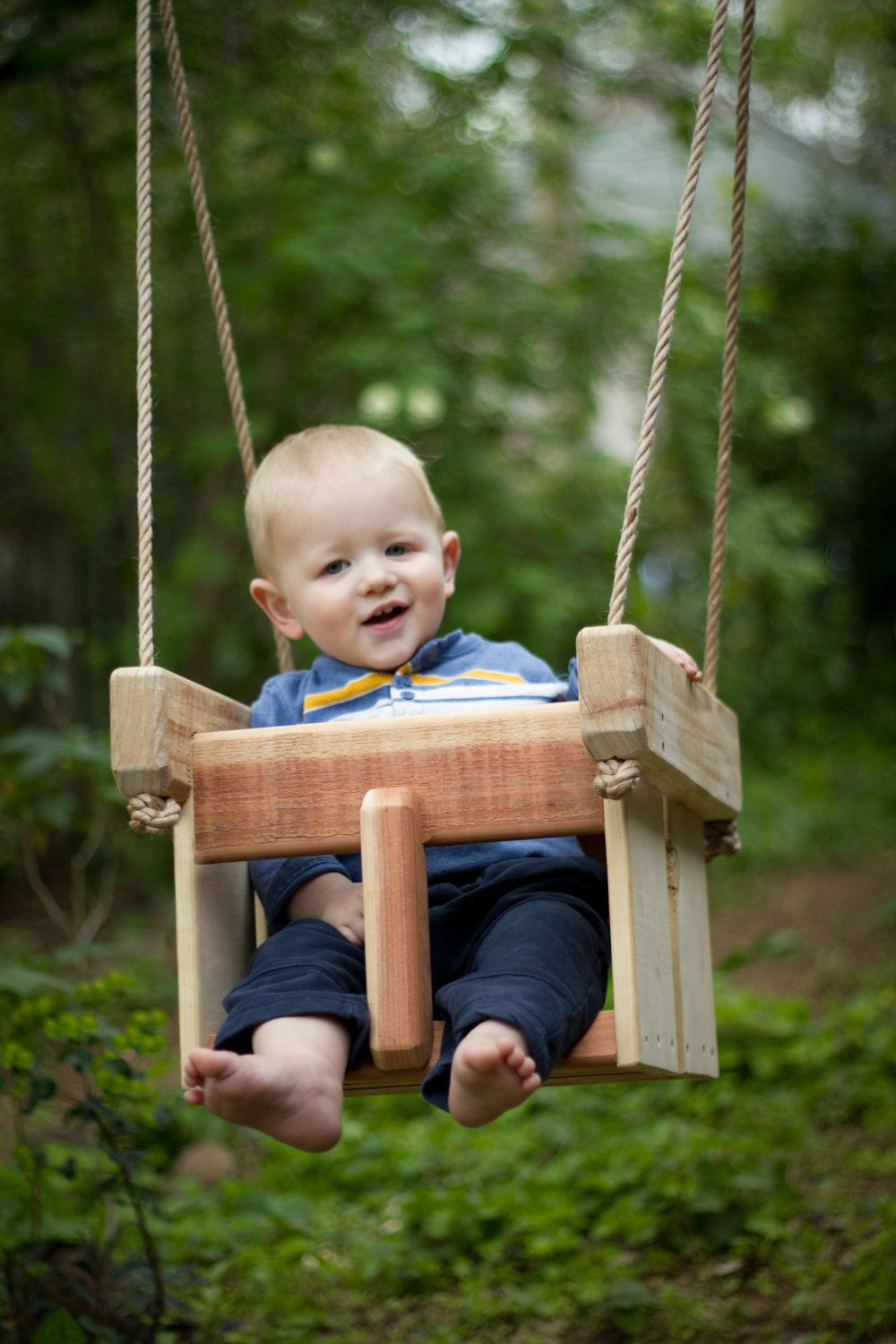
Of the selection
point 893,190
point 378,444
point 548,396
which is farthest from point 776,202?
point 378,444

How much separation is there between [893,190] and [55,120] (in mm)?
7431

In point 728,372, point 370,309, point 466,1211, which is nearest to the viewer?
point 728,372

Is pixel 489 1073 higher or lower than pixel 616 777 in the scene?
lower

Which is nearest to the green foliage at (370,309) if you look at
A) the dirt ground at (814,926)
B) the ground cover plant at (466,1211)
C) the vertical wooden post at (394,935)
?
the dirt ground at (814,926)

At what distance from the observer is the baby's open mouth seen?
7.84 ft

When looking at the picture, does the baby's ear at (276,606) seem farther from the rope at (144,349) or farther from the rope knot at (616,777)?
the rope knot at (616,777)

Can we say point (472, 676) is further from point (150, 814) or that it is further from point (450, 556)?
point (150, 814)

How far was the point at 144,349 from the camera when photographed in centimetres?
214

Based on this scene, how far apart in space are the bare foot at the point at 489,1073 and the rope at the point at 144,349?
674 millimetres

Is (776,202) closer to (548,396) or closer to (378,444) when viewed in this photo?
(548,396)

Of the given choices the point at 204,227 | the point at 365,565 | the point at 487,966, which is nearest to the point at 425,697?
the point at 365,565

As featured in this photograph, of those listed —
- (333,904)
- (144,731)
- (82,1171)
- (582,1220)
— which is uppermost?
(144,731)

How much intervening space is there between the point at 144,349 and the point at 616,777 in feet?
3.13

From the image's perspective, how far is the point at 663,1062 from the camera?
196cm
